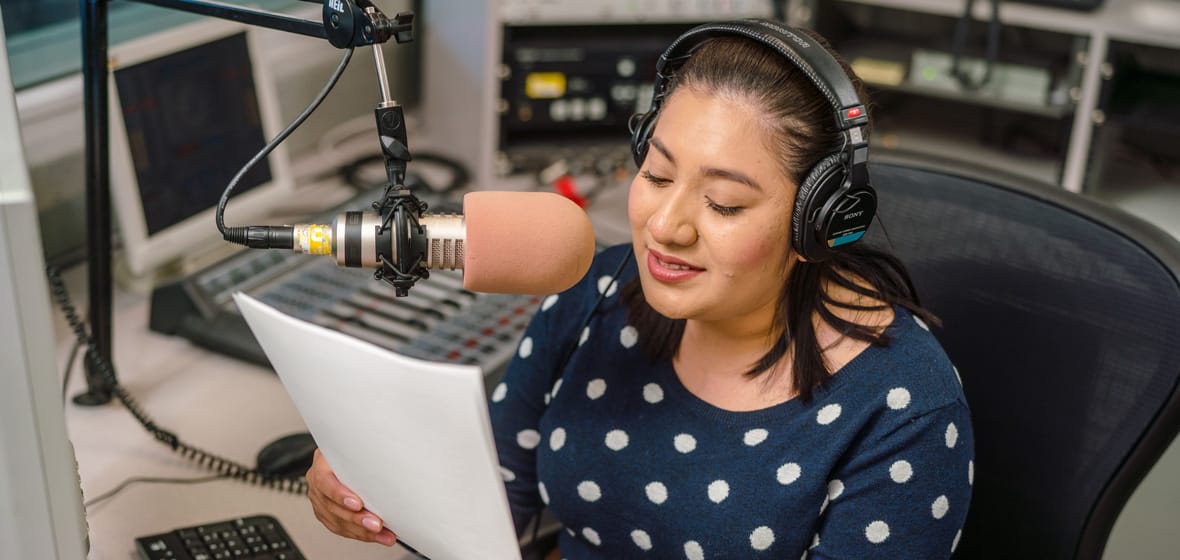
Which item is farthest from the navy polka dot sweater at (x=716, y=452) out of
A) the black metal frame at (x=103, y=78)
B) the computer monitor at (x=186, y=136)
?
the computer monitor at (x=186, y=136)

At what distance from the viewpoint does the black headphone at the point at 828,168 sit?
2.97 ft

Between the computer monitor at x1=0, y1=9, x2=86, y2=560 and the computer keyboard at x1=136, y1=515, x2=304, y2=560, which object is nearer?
the computer monitor at x1=0, y1=9, x2=86, y2=560

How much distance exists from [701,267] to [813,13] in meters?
1.16

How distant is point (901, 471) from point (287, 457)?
24.5 inches

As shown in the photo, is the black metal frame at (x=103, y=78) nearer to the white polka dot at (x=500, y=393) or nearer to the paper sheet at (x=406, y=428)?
the paper sheet at (x=406, y=428)

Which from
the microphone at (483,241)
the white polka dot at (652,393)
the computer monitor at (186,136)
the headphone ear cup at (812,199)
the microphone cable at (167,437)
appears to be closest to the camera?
the microphone at (483,241)

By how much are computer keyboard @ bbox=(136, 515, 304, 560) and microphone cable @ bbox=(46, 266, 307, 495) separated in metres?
0.10

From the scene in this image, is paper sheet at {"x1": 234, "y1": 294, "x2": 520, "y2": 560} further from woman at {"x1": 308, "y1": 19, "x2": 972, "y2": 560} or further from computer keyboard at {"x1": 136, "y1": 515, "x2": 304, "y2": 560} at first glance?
computer keyboard at {"x1": 136, "y1": 515, "x2": 304, "y2": 560}

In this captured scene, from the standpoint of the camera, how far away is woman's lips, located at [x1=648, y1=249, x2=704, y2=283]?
0.97 metres

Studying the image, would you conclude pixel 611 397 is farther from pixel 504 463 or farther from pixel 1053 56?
pixel 1053 56

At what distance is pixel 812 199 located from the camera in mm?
929

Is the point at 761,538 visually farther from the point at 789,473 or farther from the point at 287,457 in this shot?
the point at 287,457

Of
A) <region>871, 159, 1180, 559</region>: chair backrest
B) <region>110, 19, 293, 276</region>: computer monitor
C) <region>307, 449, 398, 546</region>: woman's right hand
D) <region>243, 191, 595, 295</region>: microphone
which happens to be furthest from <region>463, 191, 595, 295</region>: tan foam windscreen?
<region>110, 19, 293, 276</region>: computer monitor

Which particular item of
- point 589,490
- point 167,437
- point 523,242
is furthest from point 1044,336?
point 167,437
